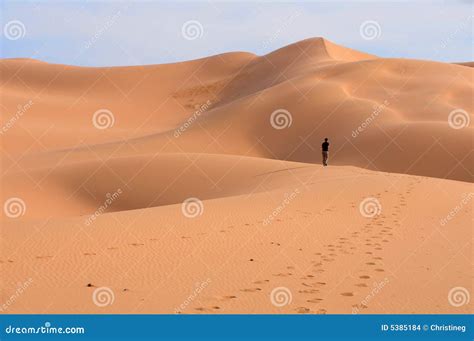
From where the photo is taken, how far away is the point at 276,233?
29.1 feet

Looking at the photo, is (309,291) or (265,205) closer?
(309,291)

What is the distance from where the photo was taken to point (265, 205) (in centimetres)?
1091

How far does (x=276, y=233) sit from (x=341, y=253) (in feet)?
4.79

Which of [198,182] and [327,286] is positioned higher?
[198,182]

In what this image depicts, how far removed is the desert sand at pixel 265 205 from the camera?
6172 millimetres

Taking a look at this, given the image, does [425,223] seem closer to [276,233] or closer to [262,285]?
[276,233]

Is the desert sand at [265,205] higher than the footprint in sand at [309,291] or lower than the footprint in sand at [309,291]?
higher

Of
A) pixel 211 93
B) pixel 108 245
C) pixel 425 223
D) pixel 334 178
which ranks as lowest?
pixel 108 245

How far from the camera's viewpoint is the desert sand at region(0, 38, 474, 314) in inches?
243

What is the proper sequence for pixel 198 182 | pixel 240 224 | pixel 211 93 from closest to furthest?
pixel 240 224, pixel 198 182, pixel 211 93

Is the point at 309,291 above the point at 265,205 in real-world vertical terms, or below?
below
